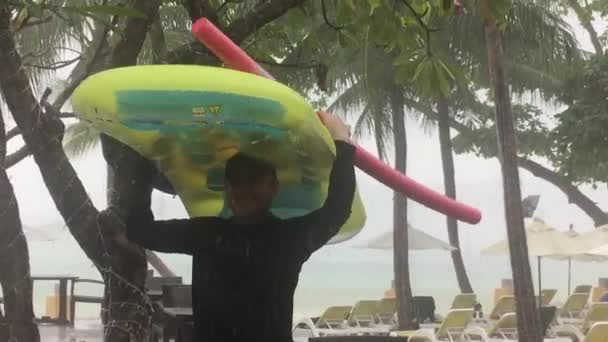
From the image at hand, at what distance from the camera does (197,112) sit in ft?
6.31

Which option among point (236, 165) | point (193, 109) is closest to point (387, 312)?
point (236, 165)

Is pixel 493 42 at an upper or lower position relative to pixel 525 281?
upper

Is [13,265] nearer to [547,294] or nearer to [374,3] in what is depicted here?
[374,3]

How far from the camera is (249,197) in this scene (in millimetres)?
2043

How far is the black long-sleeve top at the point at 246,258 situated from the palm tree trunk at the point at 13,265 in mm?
531

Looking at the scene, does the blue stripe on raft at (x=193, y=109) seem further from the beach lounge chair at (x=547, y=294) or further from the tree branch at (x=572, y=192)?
the tree branch at (x=572, y=192)

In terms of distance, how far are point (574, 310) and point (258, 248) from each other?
39.8 ft

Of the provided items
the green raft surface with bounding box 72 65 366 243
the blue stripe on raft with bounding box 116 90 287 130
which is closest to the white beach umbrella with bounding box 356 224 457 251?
the green raft surface with bounding box 72 65 366 243

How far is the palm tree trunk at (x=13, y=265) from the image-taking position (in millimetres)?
2455

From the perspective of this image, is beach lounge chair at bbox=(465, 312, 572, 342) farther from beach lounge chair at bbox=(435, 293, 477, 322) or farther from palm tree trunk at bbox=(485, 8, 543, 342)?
beach lounge chair at bbox=(435, 293, 477, 322)

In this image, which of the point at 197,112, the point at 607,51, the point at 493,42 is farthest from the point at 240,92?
the point at 607,51

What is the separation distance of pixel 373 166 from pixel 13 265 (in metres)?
1.08

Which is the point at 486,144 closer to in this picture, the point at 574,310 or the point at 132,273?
the point at 574,310

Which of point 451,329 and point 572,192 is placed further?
point 572,192
